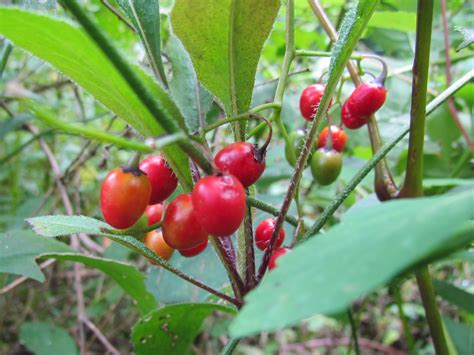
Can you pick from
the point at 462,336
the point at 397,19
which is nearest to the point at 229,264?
the point at 462,336

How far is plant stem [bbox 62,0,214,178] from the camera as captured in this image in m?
0.58

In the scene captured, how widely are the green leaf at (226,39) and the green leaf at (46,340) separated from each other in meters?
1.17

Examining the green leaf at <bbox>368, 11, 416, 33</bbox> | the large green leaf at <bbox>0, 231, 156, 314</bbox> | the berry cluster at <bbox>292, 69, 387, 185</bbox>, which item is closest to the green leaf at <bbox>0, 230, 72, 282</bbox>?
the large green leaf at <bbox>0, 231, 156, 314</bbox>

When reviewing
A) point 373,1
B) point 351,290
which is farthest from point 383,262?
point 373,1

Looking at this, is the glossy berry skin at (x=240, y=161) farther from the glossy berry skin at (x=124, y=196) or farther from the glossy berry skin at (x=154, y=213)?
the glossy berry skin at (x=154, y=213)

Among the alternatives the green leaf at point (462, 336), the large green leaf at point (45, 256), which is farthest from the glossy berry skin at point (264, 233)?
the green leaf at point (462, 336)

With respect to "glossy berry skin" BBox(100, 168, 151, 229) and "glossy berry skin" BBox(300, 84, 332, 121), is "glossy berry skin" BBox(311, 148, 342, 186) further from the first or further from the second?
"glossy berry skin" BBox(100, 168, 151, 229)

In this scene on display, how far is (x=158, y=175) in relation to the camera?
2.70 feet

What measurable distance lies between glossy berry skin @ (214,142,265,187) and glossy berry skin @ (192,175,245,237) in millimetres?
100

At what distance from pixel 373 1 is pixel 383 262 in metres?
0.52

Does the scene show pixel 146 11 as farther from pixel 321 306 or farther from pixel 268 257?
pixel 321 306

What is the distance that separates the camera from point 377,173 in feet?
3.65

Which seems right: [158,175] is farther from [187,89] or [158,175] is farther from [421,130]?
[421,130]

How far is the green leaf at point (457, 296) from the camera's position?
1.12 meters
